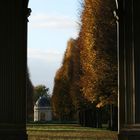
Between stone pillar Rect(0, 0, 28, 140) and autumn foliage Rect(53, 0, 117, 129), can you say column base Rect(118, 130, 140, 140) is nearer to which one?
stone pillar Rect(0, 0, 28, 140)

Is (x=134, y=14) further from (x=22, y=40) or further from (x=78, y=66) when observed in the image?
(x=78, y=66)

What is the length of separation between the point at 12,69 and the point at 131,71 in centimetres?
401

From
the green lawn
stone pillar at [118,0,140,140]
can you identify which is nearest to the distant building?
the green lawn

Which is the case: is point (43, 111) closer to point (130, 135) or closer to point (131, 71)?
point (131, 71)

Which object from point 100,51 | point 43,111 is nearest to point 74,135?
point 100,51

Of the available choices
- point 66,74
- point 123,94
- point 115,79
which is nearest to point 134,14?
point 123,94

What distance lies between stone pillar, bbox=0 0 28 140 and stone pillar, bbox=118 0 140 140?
3503mm

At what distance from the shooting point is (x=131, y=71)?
2516cm

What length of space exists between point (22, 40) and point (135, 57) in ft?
13.4

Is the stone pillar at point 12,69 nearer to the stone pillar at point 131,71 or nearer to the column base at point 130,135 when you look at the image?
the column base at point 130,135

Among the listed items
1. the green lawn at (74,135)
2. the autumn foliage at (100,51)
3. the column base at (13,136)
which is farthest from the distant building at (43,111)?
the column base at (13,136)

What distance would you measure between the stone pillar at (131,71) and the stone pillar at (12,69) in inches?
138

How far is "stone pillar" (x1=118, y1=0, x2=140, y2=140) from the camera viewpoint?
24.7 m

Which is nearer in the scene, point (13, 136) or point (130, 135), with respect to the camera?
point (130, 135)
